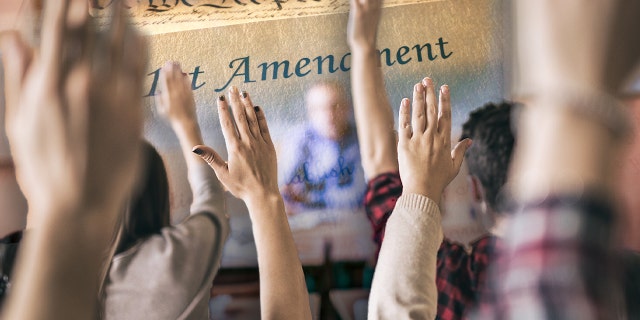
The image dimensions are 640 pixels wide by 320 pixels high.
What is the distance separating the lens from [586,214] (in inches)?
9.5

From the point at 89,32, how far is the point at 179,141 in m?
1.00

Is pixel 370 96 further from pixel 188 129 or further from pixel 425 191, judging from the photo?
pixel 188 129

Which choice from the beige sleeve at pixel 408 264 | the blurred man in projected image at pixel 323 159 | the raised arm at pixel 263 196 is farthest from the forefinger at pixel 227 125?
the beige sleeve at pixel 408 264

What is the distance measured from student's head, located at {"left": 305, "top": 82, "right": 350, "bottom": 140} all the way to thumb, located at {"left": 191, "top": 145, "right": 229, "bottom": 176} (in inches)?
8.2

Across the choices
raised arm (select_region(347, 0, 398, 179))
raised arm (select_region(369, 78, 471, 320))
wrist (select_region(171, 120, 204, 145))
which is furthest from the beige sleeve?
wrist (select_region(171, 120, 204, 145))

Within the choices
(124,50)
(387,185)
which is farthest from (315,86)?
(124,50)

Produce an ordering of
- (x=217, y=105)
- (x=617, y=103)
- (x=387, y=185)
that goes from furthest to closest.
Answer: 1. (x=217, y=105)
2. (x=387, y=185)
3. (x=617, y=103)

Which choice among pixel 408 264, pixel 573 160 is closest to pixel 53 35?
pixel 573 160

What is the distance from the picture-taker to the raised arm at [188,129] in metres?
1.32

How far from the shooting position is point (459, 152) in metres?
1.22

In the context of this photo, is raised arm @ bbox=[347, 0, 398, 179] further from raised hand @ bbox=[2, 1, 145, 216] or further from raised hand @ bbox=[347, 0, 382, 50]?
raised hand @ bbox=[2, 1, 145, 216]

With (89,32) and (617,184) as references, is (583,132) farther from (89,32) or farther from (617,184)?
(89,32)

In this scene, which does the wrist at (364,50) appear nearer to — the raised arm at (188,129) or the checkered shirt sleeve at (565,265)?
the raised arm at (188,129)

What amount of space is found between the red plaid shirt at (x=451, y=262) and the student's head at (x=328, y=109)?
15cm
